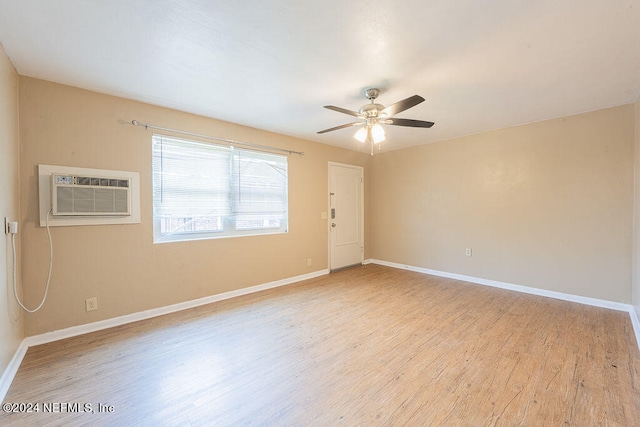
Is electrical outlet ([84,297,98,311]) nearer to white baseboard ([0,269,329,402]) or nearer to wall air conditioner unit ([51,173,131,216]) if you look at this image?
white baseboard ([0,269,329,402])

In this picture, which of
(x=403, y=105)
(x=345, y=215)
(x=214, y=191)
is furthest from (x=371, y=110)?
(x=345, y=215)

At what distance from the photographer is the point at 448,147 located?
449 cm

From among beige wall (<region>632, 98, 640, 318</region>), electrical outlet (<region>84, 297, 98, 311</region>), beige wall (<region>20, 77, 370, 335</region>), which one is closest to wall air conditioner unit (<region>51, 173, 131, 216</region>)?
beige wall (<region>20, 77, 370, 335</region>)

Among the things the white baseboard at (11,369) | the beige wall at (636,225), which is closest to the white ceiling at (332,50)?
the beige wall at (636,225)

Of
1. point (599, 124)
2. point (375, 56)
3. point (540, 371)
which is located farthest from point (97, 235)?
point (599, 124)

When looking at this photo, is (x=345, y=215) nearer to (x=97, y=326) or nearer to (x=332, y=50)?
(x=332, y=50)

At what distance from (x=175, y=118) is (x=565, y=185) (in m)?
5.05

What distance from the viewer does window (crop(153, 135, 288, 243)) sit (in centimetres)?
307

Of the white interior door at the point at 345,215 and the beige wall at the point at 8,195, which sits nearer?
the beige wall at the point at 8,195

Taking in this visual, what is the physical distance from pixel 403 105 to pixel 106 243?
3211 mm

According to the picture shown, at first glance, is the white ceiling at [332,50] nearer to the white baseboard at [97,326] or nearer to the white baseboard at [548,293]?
the white baseboard at [97,326]

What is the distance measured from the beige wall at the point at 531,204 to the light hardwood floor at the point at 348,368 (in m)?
0.63

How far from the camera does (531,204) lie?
367 cm

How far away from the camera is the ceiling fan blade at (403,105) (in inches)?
81.4
